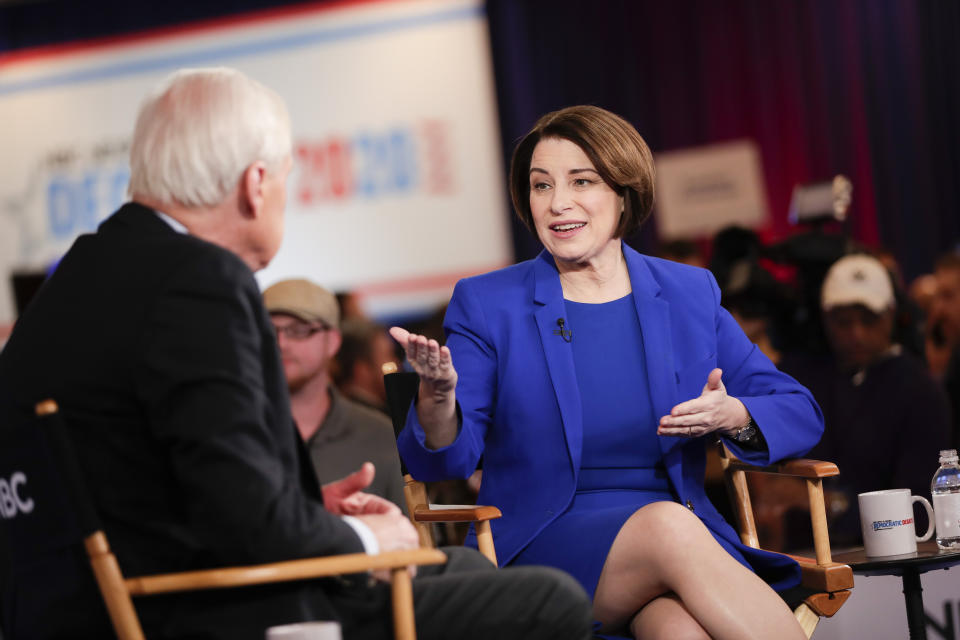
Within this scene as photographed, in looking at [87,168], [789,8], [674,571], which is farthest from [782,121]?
[674,571]

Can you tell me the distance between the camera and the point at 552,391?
2.75 metres

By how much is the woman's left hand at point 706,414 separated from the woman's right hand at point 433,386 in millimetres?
459

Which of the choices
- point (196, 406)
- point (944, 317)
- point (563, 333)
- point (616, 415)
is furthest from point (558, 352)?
point (944, 317)

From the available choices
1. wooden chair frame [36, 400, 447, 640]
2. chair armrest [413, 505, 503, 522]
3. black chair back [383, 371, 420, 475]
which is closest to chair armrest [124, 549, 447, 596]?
wooden chair frame [36, 400, 447, 640]

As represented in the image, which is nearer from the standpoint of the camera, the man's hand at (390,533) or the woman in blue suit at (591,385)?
the man's hand at (390,533)

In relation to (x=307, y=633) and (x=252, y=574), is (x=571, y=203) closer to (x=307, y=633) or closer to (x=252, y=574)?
(x=252, y=574)

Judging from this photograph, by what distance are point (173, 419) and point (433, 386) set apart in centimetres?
89

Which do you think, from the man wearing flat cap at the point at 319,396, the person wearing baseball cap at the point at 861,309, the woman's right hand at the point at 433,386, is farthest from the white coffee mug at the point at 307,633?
the person wearing baseball cap at the point at 861,309

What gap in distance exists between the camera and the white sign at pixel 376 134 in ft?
28.9

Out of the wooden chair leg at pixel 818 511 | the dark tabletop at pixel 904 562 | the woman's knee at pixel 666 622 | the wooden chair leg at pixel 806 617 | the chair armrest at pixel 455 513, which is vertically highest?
the chair armrest at pixel 455 513

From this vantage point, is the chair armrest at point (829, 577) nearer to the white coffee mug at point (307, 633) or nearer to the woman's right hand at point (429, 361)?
the woman's right hand at point (429, 361)

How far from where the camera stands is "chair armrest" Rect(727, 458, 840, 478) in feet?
8.88

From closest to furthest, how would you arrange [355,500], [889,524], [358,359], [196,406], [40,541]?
[196,406] → [40,541] → [355,500] → [889,524] → [358,359]

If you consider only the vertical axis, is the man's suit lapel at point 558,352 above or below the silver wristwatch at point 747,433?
above
